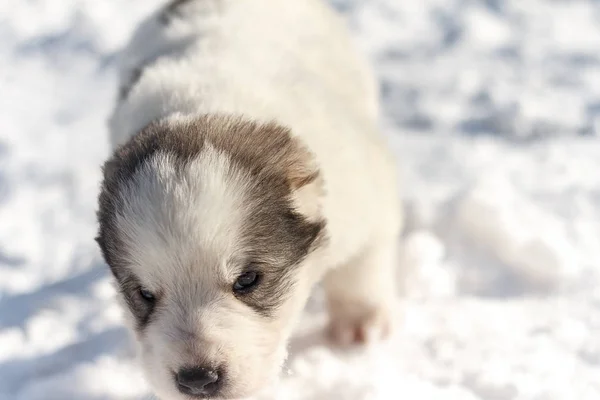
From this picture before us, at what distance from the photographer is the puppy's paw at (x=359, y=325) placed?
3.91 metres

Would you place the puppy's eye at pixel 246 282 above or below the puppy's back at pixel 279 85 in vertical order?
below

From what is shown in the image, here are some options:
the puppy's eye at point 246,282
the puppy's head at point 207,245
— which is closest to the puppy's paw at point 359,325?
the puppy's head at point 207,245

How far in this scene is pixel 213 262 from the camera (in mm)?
2619

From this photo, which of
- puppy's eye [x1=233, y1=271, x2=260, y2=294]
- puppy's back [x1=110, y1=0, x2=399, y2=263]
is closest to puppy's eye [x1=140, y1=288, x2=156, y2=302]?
puppy's eye [x1=233, y1=271, x2=260, y2=294]

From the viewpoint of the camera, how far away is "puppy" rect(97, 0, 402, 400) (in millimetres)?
2604

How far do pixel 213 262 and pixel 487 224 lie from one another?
239 cm

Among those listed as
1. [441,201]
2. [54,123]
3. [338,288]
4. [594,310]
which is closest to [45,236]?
[54,123]

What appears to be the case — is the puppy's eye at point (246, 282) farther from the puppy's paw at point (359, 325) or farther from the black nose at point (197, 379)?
the puppy's paw at point (359, 325)

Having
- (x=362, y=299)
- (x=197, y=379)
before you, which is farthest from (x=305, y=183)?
(x=362, y=299)

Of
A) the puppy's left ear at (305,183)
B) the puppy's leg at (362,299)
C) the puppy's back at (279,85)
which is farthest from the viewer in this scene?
the puppy's leg at (362,299)

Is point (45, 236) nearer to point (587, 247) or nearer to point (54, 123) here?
point (54, 123)

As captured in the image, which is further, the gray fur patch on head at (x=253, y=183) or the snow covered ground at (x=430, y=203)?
the snow covered ground at (x=430, y=203)

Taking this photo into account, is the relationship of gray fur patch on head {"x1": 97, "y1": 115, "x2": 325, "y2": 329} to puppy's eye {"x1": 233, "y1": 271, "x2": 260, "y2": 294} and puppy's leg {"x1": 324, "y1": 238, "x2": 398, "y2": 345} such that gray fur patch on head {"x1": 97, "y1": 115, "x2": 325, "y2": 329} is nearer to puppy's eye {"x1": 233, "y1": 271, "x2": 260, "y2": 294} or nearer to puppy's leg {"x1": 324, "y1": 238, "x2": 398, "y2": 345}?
puppy's eye {"x1": 233, "y1": 271, "x2": 260, "y2": 294}

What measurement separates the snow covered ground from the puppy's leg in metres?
0.11
